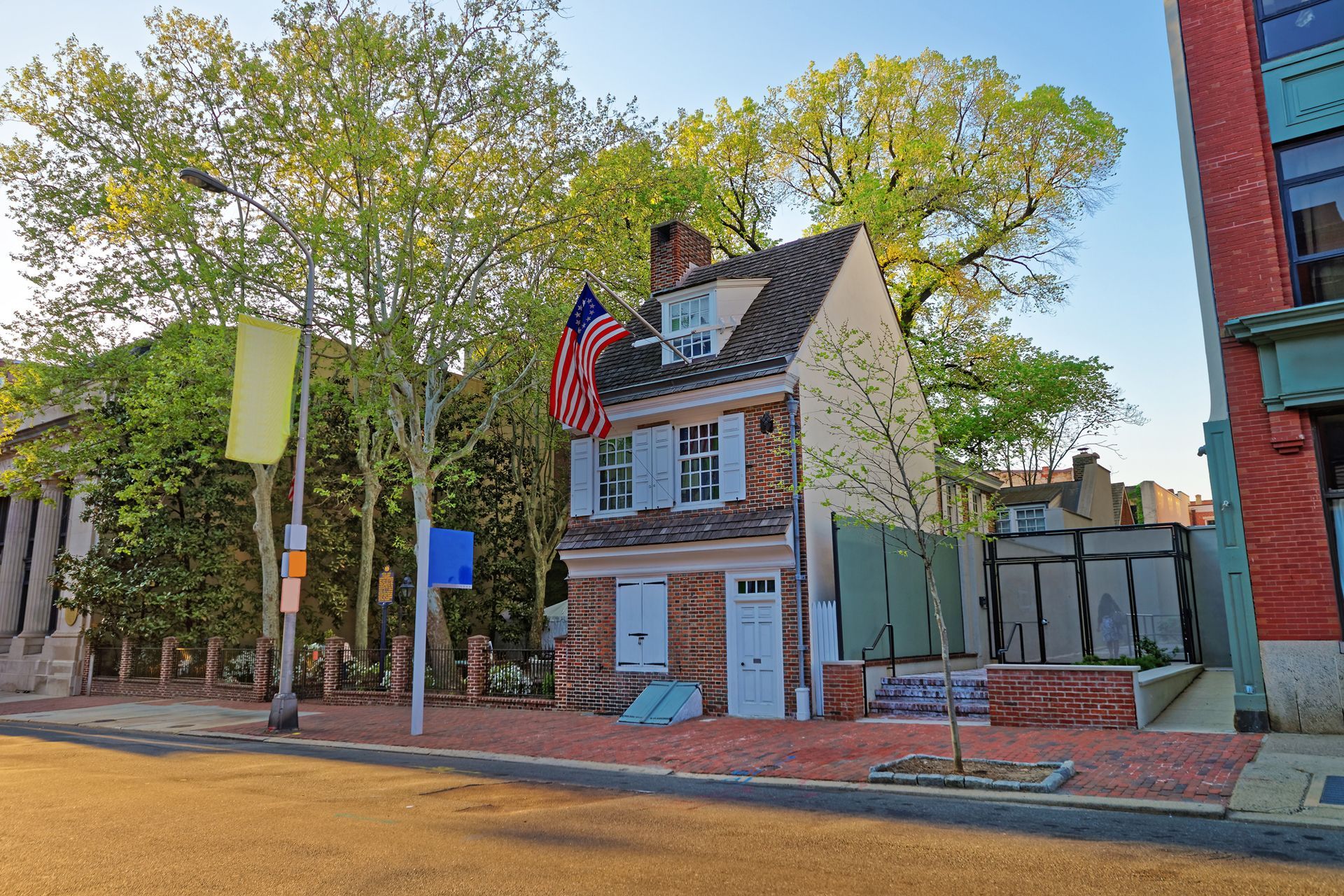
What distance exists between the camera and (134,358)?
24.1 meters

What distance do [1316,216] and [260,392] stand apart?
56.2ft

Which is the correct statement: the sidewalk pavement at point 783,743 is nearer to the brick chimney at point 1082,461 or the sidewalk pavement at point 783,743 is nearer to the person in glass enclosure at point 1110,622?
the person in glass enclosure at point 1110,622

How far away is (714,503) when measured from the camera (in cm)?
1802

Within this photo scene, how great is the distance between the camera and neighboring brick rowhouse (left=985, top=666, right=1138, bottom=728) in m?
12.8

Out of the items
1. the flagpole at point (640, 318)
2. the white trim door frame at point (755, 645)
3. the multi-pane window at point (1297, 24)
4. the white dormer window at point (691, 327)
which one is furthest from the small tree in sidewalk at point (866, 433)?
the multi-pane window at point (1297, 24)

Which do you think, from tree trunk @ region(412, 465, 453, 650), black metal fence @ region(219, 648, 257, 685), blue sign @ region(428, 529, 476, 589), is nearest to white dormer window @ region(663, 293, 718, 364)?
blue sign @ region(428, 529, 476, 589)

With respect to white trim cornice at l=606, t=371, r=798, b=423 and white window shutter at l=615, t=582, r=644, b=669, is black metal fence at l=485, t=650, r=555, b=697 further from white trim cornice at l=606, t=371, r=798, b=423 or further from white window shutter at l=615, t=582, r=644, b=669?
white trim cornice at l=606, t=371, r=798, b=423

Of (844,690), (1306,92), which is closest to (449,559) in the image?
(844,690)

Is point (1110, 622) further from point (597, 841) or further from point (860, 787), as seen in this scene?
point (597, 841)

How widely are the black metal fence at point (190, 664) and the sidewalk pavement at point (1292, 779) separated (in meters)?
25.9

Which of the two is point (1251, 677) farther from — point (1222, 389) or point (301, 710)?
point (301, 710)

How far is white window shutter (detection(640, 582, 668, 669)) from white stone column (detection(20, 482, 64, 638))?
25.2 meters

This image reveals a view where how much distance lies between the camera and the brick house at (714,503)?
16.7 metres

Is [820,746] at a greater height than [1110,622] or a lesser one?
lesser
